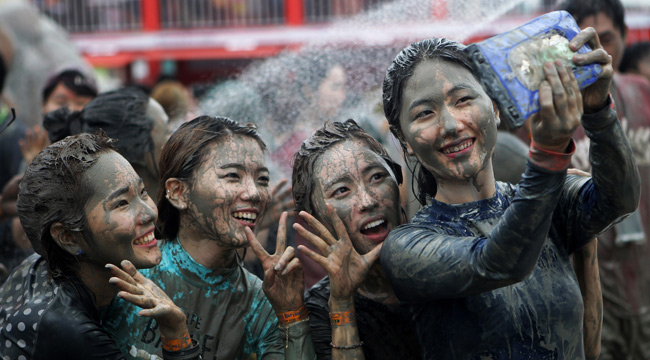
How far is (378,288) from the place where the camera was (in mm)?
2871

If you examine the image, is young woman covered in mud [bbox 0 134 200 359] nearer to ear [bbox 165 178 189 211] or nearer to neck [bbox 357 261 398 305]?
ear [bbox 165 178 189 211]

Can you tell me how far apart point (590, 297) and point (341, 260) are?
2.95ft

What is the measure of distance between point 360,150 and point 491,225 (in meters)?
0.64

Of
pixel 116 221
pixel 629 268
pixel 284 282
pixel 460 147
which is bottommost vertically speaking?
pixel 629 268

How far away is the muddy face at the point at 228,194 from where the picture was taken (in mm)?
2943

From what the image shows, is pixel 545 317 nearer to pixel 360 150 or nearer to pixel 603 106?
pixel 603 106

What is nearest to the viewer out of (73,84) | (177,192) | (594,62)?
(594,62)

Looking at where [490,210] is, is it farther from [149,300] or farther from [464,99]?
[149,300]

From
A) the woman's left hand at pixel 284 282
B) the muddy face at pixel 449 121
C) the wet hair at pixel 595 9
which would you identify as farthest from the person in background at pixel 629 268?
the woman's left hand at pixel 284 282

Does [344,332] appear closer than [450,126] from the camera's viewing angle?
No

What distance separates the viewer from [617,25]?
4609 mm

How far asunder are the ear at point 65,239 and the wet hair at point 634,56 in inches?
224

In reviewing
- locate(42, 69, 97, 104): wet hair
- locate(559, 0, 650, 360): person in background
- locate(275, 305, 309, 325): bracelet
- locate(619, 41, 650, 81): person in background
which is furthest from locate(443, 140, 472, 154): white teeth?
locate(619, 41, 650, 81): person in background

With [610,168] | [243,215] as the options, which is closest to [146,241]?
[243,215]
